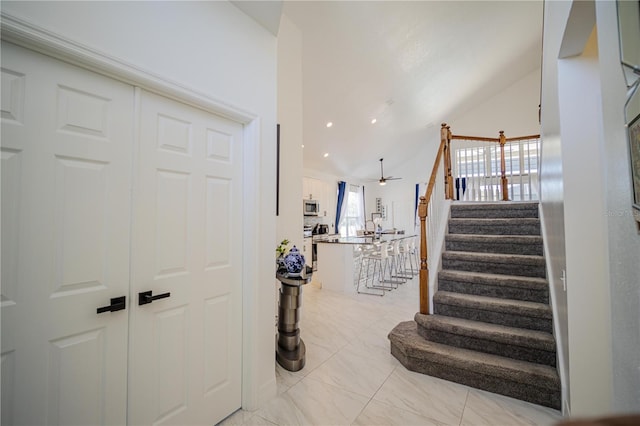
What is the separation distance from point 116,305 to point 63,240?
0.39 metres

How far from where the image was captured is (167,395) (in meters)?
1.56

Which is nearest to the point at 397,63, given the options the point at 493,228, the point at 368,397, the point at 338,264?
the point at 493,228

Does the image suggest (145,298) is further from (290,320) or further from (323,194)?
(323,194)

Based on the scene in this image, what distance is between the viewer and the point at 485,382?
213 cm

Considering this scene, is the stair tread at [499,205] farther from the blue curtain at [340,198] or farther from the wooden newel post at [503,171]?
the blue curtain at [340,198]

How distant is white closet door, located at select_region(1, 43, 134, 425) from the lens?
1101mm

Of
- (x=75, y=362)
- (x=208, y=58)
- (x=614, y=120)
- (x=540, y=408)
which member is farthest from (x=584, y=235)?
(x=75, y=362)

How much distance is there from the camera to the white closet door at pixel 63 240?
1101mm

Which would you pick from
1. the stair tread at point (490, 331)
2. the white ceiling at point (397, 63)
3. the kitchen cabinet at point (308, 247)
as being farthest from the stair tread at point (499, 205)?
the kitchen cabinet at point (308, 247)

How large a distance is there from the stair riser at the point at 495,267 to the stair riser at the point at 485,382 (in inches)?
45.9

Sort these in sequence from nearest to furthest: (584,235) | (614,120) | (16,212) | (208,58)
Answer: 1. (614,120)
2. (16,212)
3. (584,235)
4. (208,58)

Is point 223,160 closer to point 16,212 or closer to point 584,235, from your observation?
point 16,212

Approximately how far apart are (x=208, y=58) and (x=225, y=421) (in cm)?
238

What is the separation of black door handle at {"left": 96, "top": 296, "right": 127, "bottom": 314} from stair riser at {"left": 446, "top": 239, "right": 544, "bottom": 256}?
3.30 metres
